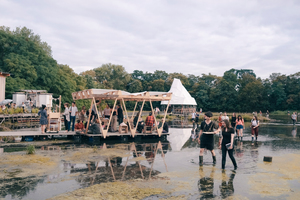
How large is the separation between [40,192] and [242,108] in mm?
74428

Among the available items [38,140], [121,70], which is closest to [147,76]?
[121,70]

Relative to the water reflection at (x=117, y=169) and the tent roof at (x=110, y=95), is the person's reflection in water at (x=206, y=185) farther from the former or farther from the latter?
the tent roof at (x=110, y=95)

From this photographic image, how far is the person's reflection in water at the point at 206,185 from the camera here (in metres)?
6.12

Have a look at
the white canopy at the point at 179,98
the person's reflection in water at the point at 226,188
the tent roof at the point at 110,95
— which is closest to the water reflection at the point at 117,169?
the person's reflection in water at the point at 226,188

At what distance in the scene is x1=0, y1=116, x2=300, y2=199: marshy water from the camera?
6.20m

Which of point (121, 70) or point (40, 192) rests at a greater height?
point (121, 70)

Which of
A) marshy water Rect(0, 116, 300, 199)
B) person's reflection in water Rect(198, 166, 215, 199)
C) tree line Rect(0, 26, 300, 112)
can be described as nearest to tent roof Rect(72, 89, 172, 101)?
marshy water Rect(0, 116, 300, 199)

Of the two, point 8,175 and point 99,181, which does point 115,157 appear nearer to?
point 99,181

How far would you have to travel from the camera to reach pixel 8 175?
24.8ft

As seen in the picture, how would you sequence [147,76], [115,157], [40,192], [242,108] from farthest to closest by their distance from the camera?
[147,76], [242,108], [115,157], [40,192]

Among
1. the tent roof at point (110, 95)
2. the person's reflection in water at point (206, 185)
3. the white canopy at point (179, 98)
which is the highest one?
the white canopy at point (179, 98)

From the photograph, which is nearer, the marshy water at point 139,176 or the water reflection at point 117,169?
the marshy water at point 139,176

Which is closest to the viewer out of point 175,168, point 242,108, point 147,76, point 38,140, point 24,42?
point 175,168

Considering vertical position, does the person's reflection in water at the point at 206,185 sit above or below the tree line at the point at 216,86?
below
